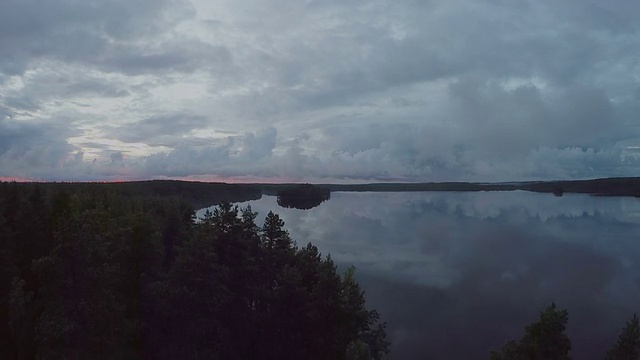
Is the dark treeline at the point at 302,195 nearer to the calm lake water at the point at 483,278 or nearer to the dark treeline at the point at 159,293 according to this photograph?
the calm lake water at the point at 483,278

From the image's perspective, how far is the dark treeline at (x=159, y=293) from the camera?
62.8 feet

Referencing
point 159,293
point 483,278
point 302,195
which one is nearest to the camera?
point 159,293

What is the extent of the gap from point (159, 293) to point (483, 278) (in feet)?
125

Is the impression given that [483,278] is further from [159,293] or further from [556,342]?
[159,293]

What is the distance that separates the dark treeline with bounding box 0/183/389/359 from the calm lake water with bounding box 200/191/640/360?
11151 mm

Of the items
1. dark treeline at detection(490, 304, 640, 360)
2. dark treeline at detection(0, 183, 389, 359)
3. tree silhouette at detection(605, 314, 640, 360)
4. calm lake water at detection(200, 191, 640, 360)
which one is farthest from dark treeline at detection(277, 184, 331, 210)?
tree silhouette at detection(605, 314, 640, 360)

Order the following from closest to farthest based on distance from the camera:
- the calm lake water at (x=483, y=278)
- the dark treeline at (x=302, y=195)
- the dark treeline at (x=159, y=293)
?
the dark treeline at (x=159, y=293), the calm lake water at (x=483, y=278), the dark treeline at (x=302, y=195)

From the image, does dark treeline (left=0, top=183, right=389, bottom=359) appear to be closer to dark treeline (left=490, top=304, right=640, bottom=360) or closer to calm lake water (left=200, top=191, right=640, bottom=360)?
dark treeline (left=490, top=304, right=640, bottom=360)

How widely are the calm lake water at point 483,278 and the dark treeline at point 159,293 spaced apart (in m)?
11.2

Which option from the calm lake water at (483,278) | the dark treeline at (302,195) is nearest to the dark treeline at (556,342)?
the calm lake water at (483,278)

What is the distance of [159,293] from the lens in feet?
72.2

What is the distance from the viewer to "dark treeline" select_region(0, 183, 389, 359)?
19141 millimetres

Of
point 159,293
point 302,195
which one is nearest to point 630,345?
point 159,293

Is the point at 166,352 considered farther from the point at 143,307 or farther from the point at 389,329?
the point at 389,329
